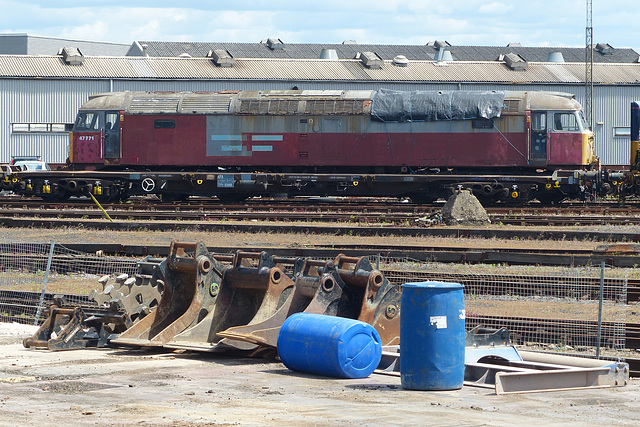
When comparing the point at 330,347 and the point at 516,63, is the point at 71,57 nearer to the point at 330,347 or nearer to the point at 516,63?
the point at 516,63

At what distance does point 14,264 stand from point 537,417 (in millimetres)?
11894

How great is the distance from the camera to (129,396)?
332 inches

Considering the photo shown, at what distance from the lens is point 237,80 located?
51250 millimetres

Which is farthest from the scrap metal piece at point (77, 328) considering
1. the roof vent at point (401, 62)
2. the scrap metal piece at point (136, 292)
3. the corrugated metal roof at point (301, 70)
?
the roof vent at point (401, 62)

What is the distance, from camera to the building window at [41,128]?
5009 centimetres

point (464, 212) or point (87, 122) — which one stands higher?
point (87, 122)

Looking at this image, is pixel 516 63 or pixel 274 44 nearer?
pixel 516 63

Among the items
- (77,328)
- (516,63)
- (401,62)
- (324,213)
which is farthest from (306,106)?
(516,63)

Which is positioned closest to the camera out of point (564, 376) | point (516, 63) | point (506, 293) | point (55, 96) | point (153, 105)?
point (564, 376)

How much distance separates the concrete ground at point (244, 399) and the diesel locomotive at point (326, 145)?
809 inches

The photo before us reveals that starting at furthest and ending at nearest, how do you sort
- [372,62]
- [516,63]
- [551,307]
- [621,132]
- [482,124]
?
[516,63], [372,62], [621,132], [482,124], [551,307]

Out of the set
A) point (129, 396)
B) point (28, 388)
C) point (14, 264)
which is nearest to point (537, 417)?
point (129, 396)

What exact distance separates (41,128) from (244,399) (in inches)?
1765

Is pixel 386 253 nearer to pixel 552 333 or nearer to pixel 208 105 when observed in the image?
pixel 552 333
